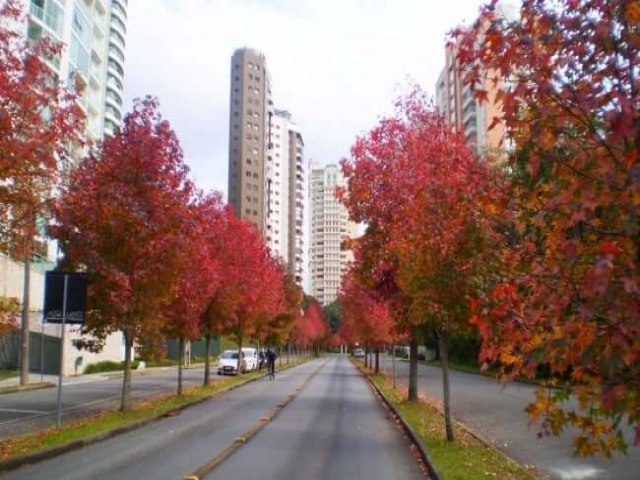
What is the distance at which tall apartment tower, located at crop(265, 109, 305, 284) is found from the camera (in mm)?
145125

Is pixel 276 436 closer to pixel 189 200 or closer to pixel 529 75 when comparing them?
pixel 189 200

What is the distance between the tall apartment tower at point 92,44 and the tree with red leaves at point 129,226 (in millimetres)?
22122

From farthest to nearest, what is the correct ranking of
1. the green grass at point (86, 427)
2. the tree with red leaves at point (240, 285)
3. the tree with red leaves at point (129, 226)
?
the tree with red leaves at point (240, 285) < the tree with red leaves at point (129, 226) < the green grass at point (86, 427)

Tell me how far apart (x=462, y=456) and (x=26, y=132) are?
859 cm

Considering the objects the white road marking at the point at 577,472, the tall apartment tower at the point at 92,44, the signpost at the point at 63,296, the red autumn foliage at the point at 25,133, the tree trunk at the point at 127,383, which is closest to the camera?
the white road marking at the point at 577,472

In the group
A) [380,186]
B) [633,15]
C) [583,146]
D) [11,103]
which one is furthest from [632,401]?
[380,186]

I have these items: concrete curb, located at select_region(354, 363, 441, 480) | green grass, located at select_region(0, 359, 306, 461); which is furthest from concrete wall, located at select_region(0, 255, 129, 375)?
concrete curb, located at select_region(354, 363, 441, 480)

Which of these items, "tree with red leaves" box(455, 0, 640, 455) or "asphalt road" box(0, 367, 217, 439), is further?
"asphalt road" box(0, 367, 217, 439)

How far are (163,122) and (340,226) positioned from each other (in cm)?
17021

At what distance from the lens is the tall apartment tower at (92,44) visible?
51406mm

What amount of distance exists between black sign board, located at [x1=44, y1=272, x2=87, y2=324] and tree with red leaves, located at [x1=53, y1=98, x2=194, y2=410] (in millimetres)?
2343

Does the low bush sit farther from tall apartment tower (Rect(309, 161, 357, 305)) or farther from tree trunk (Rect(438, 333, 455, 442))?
tall apartment tower (Rect(309, 161, 357, 305))

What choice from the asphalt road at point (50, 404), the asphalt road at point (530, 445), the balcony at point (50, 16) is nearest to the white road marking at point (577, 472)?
the asphalt road at point (530, 445)

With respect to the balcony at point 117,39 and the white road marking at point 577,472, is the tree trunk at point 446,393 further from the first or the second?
the balcony at point 117,39
